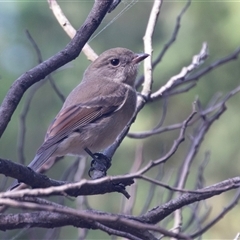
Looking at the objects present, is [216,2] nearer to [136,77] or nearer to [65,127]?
[136,77]

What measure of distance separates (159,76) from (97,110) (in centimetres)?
282

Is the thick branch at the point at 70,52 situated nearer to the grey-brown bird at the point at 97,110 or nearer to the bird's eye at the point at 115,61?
the grey-brown bird at the point at 97,110

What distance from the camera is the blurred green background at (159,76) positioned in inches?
290

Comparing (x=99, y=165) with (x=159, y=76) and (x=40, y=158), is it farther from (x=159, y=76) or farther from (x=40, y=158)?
(x=159, y=76)

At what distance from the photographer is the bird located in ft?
15.4

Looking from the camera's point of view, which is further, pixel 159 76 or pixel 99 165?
pixel 159 76

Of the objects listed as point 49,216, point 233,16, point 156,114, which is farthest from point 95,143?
point 233,16

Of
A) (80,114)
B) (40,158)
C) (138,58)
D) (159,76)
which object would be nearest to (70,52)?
(40,158)

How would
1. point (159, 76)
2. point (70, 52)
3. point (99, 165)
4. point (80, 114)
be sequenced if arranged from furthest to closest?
point (159, 76) → point (80, 114) → point (99, 165) → point (70, 52)

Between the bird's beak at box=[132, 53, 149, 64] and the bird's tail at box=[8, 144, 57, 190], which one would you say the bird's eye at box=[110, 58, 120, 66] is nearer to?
the bird's beak at box=[132, 53, 149, 64]

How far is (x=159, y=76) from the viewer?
7.73 meters

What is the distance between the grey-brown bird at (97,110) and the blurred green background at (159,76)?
1824 mm

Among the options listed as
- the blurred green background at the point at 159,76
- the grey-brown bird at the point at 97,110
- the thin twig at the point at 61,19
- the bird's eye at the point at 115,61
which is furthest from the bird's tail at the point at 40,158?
the blurred green background at the point at 159,76

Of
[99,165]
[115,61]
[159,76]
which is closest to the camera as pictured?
[99,165]
